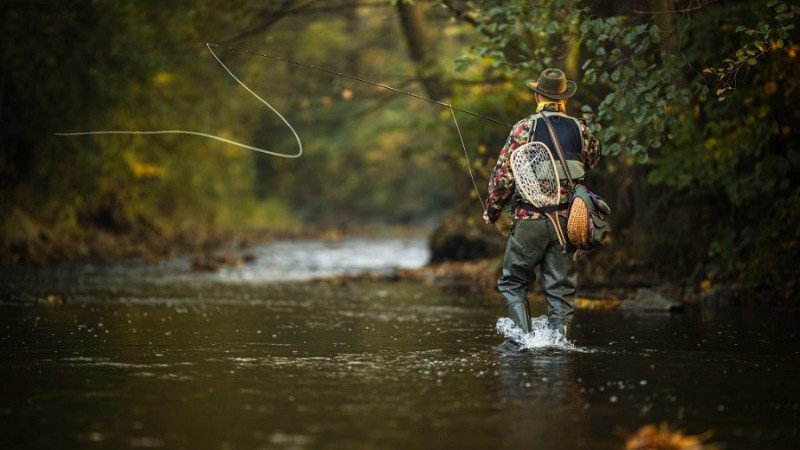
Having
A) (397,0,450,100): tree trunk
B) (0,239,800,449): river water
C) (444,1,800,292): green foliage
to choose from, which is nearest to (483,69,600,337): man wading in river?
(0,239,800,449): river water

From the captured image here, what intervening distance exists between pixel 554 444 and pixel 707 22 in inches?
347

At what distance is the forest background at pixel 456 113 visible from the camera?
12781 millimetres

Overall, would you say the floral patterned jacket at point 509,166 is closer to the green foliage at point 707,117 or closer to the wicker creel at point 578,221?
the wicker creel at point 578,221

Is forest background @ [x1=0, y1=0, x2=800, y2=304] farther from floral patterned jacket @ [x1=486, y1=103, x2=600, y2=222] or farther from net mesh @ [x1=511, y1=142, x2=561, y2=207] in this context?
net mesh @ [x1=511, y1=142, x2=561, y2=207]

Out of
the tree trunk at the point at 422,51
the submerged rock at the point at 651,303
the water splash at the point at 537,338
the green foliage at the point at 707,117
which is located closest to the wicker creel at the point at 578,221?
the water splash at the point at 537,338

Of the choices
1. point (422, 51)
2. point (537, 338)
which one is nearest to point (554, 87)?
point (537, 338)

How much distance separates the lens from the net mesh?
9.84 metres

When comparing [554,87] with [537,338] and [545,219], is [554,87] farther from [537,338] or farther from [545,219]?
[537,338]

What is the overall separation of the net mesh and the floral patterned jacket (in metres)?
0.07

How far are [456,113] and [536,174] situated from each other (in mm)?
9398

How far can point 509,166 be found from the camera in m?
9.95

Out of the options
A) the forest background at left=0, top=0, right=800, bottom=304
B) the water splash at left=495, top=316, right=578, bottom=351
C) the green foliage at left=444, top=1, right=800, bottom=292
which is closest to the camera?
the water splash at left=495, top=316, right=578, bottom=351

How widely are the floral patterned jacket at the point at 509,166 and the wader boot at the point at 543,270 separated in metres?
0.12

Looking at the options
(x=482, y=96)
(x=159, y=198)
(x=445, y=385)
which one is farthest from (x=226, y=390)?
(x=159, y=198)
